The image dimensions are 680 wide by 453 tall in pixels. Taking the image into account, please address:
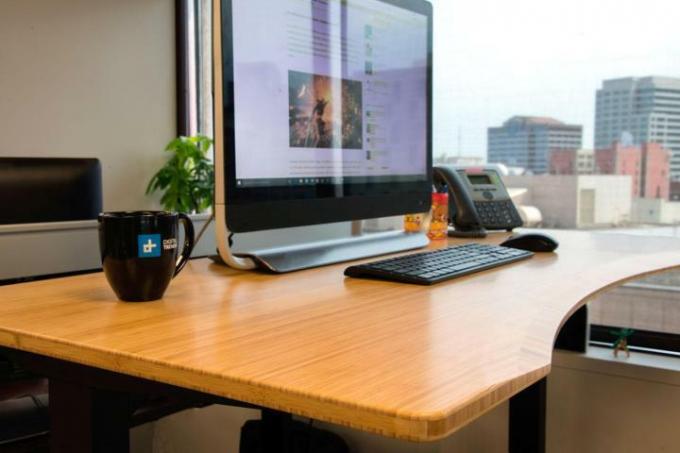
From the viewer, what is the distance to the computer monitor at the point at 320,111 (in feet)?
3.55

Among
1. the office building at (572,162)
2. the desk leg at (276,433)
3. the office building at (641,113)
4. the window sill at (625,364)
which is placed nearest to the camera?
the desk leg at (276,433)

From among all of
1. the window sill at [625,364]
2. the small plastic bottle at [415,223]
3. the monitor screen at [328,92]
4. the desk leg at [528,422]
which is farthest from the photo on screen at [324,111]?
the window sill at [625,364]

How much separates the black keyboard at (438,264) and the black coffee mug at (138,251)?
318 millimetres

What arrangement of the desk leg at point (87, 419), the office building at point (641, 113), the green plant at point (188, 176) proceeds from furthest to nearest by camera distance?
the green plant at point (188, 176) → the office building at point (641, 113) → the desk leg at point (87, 419)

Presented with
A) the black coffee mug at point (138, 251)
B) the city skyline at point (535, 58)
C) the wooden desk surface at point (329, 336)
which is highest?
the city skyline at point (535, 58)

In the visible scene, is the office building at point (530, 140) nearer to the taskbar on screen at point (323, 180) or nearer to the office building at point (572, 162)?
the office building at point (572, 162)

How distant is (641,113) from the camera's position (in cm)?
190

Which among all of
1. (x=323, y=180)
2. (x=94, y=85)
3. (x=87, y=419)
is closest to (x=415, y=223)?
(x=323, y=180)

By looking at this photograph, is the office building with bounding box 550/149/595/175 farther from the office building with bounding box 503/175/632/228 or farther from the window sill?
the window sill

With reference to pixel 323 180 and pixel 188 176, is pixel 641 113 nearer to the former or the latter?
pixel 323 180

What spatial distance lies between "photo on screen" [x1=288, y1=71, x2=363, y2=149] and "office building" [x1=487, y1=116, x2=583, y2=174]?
903 mm

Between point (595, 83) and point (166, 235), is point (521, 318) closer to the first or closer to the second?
point (166, 235)

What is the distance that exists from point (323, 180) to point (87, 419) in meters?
0.68

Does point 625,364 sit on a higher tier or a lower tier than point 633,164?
lower
